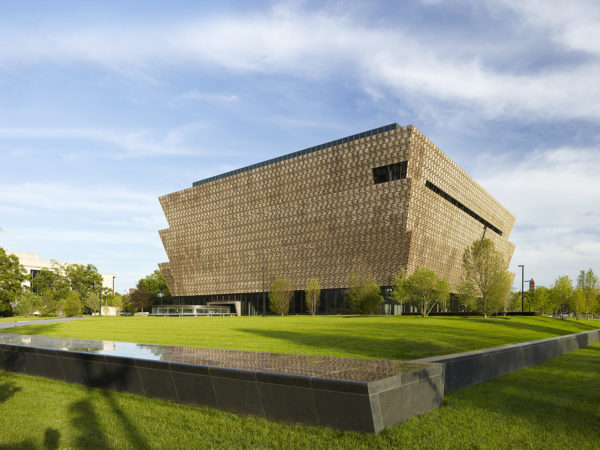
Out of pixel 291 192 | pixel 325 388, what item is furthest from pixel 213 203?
pixel 325 388

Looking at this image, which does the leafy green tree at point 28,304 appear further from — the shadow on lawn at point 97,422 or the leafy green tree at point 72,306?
the shadow on lawn at point 97,422

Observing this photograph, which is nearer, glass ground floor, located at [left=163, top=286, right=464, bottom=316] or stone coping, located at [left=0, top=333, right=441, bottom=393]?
stone coping, located at [left=0, top=333, right=441, bottom=393]

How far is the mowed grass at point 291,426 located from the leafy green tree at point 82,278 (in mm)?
96225

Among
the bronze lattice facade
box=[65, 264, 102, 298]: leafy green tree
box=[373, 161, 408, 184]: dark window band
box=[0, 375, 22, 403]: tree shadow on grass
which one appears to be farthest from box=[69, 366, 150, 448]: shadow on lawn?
box=[65, 264, 102, 298]: leafy green tree

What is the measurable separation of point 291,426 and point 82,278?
10259 centimetres

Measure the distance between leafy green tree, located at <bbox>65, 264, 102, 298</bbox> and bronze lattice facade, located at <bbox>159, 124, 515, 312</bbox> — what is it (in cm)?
1744

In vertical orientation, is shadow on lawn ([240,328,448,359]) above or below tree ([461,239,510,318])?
below

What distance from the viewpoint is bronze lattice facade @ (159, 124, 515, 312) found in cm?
6650

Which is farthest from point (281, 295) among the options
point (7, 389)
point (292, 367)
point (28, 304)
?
point (292, 367)

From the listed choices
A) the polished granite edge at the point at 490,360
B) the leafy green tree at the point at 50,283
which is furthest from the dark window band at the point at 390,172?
the leafy green tree at the point at 50,283

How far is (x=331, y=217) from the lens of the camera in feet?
242

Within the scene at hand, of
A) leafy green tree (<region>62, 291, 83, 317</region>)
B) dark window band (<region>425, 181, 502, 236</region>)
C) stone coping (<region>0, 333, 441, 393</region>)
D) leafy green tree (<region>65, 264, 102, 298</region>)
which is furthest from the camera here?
leafy green tree (<region>65, 264, 102, 298</region>)

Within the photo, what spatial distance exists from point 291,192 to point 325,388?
240ft

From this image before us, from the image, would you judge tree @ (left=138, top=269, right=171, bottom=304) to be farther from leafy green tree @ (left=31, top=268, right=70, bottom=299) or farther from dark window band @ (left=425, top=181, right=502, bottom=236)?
dark window band @ (left=425, top=181, right=502, bottom=236)
